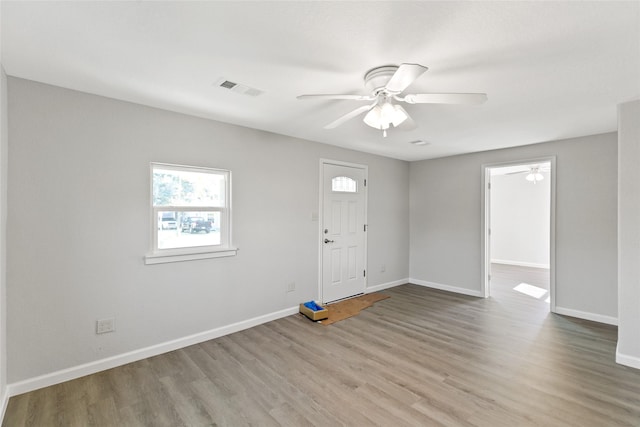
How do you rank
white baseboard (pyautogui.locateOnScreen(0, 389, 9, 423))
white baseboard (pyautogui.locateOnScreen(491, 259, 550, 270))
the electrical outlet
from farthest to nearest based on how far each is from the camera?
white baseboard (pyautogui.locateOnScreen(491, 259, 550, 270))
the electrical outlet
white baseboard (pyautogui.locateOnScreen(0, 389, 9, 423))

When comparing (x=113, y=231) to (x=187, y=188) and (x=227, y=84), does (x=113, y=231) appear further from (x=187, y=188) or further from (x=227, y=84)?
(x=227, y=84)

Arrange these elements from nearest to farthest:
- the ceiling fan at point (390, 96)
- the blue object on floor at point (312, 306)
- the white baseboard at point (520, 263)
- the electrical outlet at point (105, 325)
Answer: the ceiling fan at point (390, 96) → the electrical outlet at point (105, 325) → the blue object on floor at point (312, 306) → the white baseboard at point (520, 263)

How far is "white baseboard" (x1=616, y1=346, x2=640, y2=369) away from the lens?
2.67 meters

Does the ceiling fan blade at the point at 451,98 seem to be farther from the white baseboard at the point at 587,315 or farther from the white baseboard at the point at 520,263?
the white baseboard at the point at 520,263

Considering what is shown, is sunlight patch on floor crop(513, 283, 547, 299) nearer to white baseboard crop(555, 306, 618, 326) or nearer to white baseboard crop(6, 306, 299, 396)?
white baseboard crop(555, 306, 618, 326)

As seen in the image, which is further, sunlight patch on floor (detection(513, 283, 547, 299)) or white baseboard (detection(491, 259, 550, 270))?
white baseboard (detection(491, 259, 550, 270))

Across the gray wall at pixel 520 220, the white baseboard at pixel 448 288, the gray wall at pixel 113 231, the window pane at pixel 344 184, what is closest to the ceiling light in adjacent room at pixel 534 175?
the gray wall at pixel 520 220

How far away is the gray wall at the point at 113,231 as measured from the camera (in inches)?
91.5

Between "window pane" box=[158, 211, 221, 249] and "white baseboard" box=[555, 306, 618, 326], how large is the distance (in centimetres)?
471

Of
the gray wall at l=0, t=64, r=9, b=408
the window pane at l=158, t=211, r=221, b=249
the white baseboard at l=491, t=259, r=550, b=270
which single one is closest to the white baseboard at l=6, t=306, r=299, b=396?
the gray wall at l=0, t=64, r=9, b=408

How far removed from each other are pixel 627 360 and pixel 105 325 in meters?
4.78

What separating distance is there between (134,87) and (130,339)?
90.0 inches

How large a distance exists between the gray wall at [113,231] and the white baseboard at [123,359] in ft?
0.15

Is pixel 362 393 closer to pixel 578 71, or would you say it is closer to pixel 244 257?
pixel 244 257
